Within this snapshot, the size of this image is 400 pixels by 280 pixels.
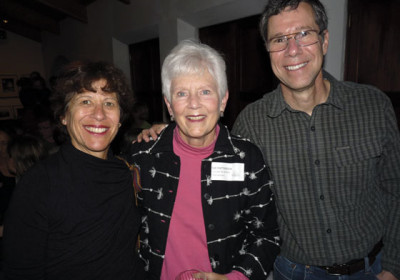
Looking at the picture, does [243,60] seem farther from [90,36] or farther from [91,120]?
[90,36]

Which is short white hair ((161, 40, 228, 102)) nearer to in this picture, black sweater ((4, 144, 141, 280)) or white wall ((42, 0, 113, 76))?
black sweater ((4, 144, 141, 280))

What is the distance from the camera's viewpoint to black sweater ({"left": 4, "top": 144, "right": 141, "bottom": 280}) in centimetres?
111

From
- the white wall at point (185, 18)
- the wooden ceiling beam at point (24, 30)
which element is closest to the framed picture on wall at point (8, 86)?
the wooden ceiling beam at point (24, 30)

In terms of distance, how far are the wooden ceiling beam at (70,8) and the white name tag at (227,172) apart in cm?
662

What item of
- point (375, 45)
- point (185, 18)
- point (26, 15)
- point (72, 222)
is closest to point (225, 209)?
point (72, 222)

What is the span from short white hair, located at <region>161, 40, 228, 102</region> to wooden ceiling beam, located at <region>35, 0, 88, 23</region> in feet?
20.4

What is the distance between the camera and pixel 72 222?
122 centimetres

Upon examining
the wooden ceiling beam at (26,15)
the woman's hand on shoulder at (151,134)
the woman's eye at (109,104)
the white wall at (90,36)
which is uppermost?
the wooden ceiling beam at (26,15)

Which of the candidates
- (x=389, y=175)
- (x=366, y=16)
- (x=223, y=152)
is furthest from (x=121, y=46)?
(x=389, y=175)

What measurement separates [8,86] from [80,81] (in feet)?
37.0

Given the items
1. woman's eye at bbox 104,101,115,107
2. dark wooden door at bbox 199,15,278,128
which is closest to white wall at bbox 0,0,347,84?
dark wooden door at bbox 199,15,278,128

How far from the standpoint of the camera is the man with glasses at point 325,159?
141 cm

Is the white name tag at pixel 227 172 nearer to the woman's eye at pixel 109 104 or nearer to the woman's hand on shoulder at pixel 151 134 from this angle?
the woman's hand on shoulder at pixel 151 134

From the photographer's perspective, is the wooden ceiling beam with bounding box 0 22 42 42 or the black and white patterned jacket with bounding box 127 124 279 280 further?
the wooden ceiling beam with bounding box 0 22 42 42
